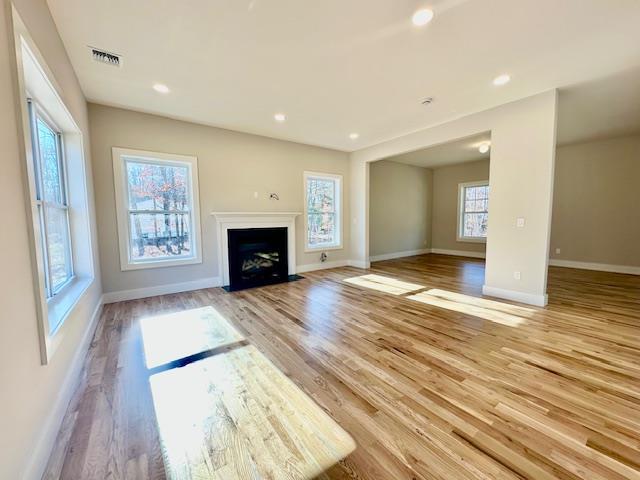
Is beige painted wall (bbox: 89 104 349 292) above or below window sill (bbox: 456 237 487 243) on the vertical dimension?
above

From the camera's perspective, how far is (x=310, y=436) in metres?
1.46

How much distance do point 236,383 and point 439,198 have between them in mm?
8288

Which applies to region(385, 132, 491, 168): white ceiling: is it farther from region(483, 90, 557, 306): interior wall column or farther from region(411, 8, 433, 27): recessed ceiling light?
region(411, 8, 433, 27): recessed ceiling light

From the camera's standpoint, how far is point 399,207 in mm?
7766

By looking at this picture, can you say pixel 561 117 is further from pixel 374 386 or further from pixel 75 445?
pixel 75 445

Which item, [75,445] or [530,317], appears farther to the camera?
[530,317]

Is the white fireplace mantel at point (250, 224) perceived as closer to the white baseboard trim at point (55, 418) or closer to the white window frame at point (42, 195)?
the white window frame at point (42, 195)

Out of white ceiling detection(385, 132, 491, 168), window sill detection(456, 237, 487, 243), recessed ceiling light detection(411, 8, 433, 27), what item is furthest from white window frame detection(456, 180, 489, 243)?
recessed ceiling light detection(411, 8, 433, 27)

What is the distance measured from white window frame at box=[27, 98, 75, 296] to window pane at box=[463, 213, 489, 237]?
8.75 m

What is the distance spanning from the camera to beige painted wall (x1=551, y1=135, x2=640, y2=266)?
17.1ft

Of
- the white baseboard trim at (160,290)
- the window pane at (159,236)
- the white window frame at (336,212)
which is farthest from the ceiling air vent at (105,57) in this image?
the white window frame at (336,212)

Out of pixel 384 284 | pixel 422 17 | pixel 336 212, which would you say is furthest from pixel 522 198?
pixel 336 212

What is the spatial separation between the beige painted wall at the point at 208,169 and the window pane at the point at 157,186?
250 mm

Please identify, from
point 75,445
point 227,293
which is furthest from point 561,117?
point 75,445
